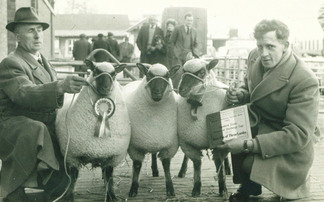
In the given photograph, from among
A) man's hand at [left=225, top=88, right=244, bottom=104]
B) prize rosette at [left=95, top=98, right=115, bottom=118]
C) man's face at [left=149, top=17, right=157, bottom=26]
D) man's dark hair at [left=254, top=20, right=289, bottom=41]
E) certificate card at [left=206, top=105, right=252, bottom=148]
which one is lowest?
certificate card at [left=206, top=105, right=252, bottom=148]

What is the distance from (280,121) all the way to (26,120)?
8.30 feet

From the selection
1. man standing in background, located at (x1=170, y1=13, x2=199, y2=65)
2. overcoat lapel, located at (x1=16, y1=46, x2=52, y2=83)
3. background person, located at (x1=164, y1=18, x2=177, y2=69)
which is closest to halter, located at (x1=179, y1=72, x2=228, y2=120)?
overcoat lapel, located at (x1=16, y1=46, x2=52, y2=83)

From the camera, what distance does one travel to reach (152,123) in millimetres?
5301

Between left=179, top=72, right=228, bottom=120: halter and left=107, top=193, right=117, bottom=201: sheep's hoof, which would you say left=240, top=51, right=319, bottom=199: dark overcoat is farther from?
left=107, top=193, right=117, bottom=201: sheep's hoof

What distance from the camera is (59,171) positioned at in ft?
17.0

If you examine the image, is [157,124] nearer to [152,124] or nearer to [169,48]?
[152,124]

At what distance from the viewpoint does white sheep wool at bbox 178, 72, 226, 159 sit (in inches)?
209

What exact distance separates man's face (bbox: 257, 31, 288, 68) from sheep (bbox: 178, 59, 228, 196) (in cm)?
75

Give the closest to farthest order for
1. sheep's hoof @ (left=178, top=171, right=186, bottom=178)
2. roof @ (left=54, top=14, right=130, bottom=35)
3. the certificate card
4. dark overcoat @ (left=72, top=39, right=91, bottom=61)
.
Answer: the certificate card < sheep's hoof @ (left=178, top=171, right=186, bottom=178) < dark overcoat @ (left=72, top=39, right=91, bottom=61) < roof @ (left=54, top=14, right=130, bottom=35)

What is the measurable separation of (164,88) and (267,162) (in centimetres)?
134

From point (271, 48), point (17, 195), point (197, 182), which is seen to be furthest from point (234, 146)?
point (17, 195)

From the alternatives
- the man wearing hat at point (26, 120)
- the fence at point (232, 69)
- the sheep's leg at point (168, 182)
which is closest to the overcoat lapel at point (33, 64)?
the man wearing hat at point (26, 120)

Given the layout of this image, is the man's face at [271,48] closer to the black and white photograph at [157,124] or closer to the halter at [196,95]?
the black and white photograph at [157,124]

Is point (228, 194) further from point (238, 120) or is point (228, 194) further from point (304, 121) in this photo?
point (304, 121)
